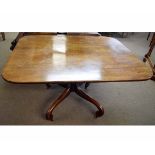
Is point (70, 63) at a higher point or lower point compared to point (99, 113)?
higher

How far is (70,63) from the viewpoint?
1226 millimetres

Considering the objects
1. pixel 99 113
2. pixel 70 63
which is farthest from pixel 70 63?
pixel 99 113

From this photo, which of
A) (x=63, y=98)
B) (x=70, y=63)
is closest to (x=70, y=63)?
(x=70, y=63)

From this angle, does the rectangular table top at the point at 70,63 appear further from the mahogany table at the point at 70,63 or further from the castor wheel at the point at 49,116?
the castor wheel at the point at 49,116

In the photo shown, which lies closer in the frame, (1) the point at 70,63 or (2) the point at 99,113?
(1) the point at 70,63

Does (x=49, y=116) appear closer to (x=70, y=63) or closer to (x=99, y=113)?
(x=99, y=113)

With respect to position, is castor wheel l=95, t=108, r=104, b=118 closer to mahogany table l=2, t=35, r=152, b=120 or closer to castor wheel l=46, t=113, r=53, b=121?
mahogany table l=2, t=35, r=152, b=120

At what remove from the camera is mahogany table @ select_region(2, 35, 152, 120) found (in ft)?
3.51

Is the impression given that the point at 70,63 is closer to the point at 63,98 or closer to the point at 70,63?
the point at 70,63

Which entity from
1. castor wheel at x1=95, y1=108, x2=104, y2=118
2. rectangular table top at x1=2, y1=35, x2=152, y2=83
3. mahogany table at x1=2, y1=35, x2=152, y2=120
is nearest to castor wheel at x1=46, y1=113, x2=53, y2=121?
mahogany table at x1=2, y1=35, x2=152, y2=120

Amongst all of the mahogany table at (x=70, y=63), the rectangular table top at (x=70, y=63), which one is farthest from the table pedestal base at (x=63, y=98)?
the rectangular table top at (x=70, y=63)

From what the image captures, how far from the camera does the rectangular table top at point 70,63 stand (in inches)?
42.2
